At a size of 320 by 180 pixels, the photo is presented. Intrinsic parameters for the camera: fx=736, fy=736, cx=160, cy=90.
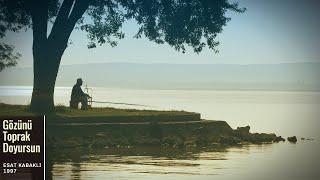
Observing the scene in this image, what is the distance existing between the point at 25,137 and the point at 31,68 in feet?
9.79

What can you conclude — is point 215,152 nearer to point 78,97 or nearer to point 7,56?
point 78,97

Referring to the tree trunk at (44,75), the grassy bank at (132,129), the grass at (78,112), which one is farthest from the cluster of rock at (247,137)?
the tree trunk at (44,75)

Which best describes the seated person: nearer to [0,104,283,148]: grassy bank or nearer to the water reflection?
[0,104,283,148]: grassy bank

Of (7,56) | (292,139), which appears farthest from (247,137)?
(7,56)

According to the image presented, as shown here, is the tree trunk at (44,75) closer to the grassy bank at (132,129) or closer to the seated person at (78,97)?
the grassy bank at (132,129)

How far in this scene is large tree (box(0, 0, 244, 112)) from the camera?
1267 centimetres

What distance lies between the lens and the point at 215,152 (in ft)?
38.0

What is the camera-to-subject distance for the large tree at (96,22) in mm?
12672

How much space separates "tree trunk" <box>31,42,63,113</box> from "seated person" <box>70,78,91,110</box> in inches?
15.5

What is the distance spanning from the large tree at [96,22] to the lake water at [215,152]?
0.44 m

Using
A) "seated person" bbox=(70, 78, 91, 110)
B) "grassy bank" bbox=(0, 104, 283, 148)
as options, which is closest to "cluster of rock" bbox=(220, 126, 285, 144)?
"grassy bank" bbox=(0, 104, 283, 148)

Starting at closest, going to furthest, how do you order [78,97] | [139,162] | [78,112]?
[139,162] → [78,112] → [78,97]

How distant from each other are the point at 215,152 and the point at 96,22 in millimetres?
3427

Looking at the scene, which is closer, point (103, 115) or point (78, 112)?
point (103, 115)
